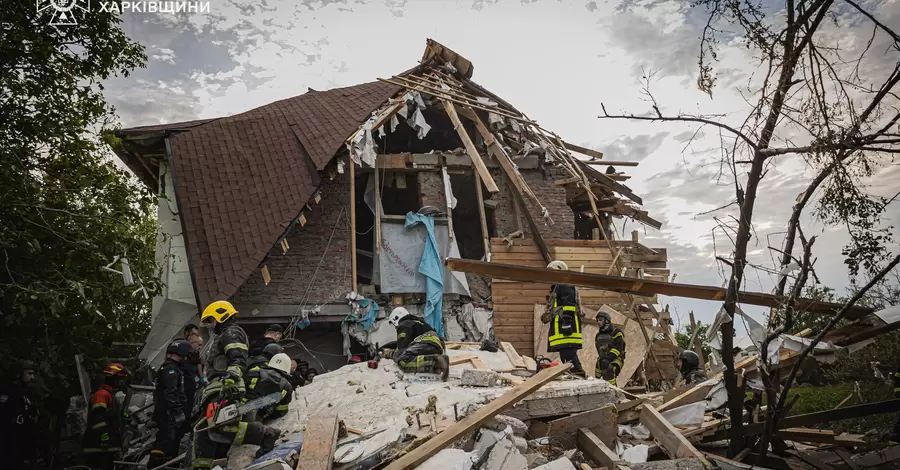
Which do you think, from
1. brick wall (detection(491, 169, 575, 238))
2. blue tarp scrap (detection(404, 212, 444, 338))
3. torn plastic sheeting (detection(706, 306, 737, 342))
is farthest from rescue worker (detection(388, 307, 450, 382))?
brick wall (detection(491, 169, 575, 238))

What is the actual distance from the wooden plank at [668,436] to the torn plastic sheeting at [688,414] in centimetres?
58

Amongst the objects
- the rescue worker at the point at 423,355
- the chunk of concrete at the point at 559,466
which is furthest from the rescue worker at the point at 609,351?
the chunk of concrete at the point at 559,466

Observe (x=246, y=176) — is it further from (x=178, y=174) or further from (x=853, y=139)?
(x=853, y=139)

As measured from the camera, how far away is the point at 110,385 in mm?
7328

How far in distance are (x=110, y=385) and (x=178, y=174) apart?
4756 millimetres

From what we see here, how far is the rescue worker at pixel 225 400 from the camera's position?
5082 mm

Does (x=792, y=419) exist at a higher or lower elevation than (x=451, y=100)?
lower

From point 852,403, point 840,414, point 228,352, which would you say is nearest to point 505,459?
point 840,414

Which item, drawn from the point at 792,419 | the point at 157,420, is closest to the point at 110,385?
the point at 157,420

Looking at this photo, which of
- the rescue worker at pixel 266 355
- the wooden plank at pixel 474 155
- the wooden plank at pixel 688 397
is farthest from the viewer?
the wooden plank at pixel 474 155

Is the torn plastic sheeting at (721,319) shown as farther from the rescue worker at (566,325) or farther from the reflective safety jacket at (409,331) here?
the reflective safety jacket at (409,331)

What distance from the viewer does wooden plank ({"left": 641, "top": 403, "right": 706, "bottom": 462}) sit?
4.63 m

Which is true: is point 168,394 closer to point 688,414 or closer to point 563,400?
point 563,400

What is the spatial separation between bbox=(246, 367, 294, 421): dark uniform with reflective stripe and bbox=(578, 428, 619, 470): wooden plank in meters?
3.21
